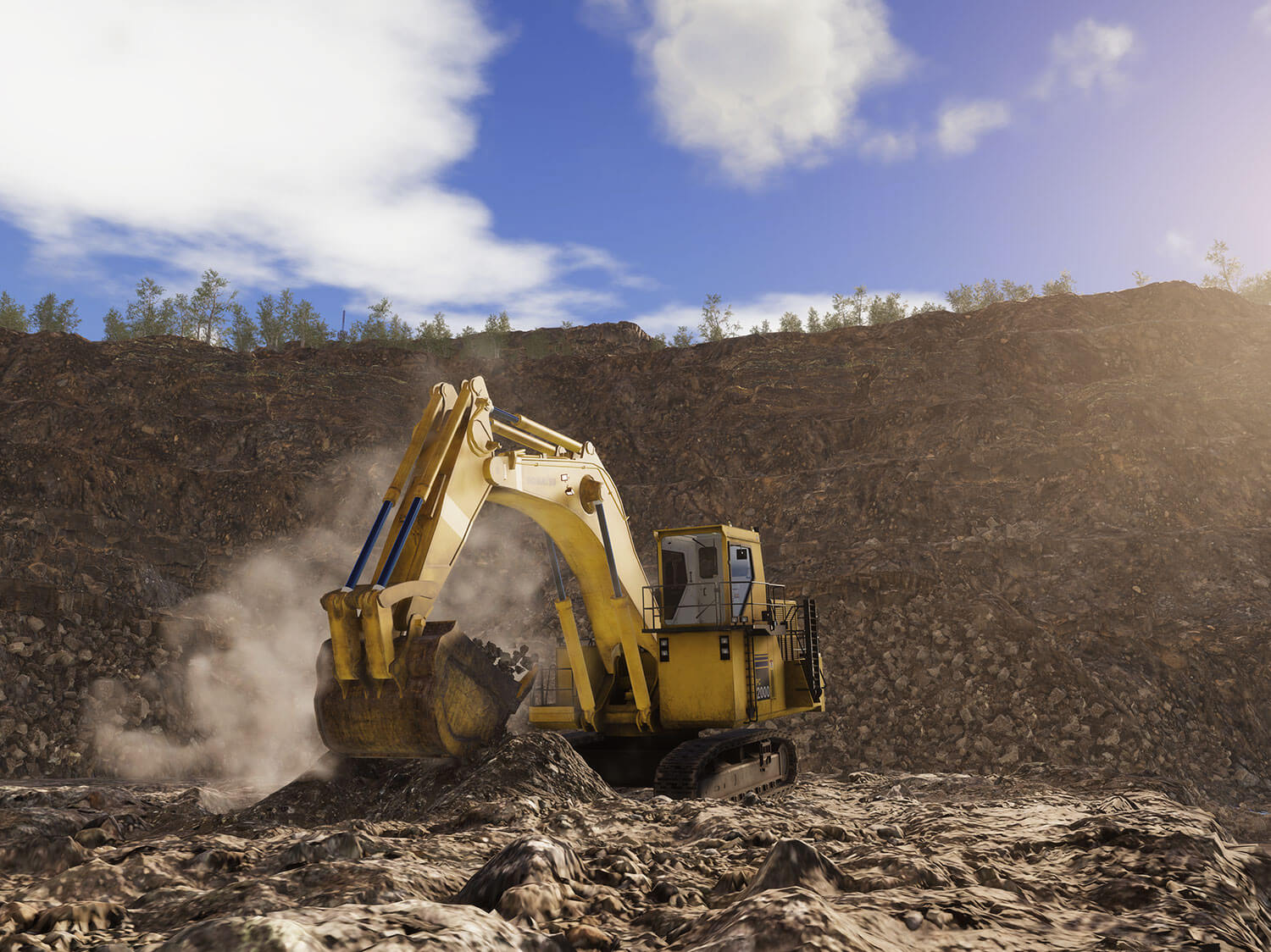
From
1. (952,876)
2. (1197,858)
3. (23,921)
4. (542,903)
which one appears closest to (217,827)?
(23,921)

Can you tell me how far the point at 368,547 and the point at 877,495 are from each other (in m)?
21.0

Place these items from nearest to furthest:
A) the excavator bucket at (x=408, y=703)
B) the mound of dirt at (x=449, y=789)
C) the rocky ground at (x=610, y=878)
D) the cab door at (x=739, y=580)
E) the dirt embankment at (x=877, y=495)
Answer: the rocky ground at (x=610, y=878), the excavator bucket at (x=408, y=703), the mound of dirt at (x=449, y=789), the cab door at (x=739, y=580), the dirt embankment at (x=877, y=495)

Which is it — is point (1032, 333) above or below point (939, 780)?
above

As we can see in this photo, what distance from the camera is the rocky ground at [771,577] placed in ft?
14.8

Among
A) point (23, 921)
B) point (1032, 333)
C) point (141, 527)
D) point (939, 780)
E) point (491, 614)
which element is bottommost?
point (939, 780)

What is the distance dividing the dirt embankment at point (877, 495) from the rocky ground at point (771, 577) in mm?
108

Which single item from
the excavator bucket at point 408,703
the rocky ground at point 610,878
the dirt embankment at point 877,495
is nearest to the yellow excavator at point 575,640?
the excavator bucket at point 408,703

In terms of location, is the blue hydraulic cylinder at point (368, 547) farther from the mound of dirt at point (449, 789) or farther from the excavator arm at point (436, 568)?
the mound of dirt at point (449, 789)

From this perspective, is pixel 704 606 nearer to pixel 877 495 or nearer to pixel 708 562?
pixel 708 562

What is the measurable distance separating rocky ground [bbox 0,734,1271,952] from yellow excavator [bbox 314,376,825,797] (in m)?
0.93

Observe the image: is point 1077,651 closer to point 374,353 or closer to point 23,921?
point 23,921

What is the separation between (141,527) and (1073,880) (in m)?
27.8

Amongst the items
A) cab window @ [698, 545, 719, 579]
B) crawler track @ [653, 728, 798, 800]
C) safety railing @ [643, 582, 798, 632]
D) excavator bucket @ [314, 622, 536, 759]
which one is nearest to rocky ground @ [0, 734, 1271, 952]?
excavator bucket @ [314, 622, 536, 759]

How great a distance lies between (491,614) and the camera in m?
25.1
